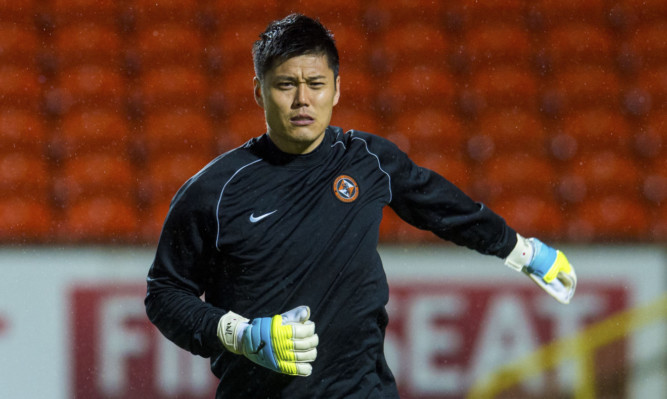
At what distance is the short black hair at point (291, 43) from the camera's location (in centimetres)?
222

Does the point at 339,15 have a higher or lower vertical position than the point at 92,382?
higher

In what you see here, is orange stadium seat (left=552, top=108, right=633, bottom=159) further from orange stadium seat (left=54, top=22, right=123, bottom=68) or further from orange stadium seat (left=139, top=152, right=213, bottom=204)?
orange stadium seat (left=54, top=22, right=123, bottom=68)

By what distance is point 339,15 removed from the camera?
5.50 m

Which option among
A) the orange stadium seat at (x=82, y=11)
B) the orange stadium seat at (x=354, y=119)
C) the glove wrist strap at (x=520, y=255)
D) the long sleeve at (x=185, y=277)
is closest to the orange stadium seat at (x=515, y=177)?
the orange stadium seat at (x=354, y=119)

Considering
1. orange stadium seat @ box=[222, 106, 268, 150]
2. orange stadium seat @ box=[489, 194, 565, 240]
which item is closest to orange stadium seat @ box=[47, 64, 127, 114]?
orange stadium seat @ box=[222, 106, 268, 150]

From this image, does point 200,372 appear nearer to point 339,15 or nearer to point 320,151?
point 320,151

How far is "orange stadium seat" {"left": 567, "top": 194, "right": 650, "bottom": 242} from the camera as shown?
15.6 feet

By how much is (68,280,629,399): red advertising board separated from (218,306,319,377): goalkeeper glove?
4.74ft

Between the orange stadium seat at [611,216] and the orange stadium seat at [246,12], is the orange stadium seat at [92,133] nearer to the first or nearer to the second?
the orange stadium seat at [246,12]

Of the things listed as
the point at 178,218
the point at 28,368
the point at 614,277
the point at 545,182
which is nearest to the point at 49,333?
the point at 28,368

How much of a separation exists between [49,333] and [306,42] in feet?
5.94

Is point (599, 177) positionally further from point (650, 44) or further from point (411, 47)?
point (411, 47)

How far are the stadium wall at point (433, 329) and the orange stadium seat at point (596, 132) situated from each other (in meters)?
1.73

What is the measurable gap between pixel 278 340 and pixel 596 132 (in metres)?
3.65
